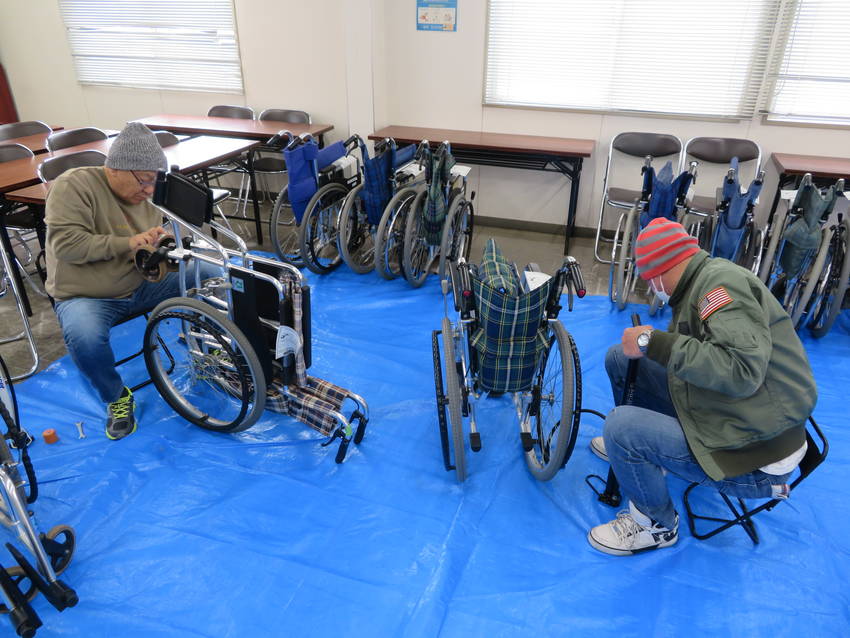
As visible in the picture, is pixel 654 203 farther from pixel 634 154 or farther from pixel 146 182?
pixel 146 182

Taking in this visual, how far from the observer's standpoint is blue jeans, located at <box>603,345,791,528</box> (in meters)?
1.62

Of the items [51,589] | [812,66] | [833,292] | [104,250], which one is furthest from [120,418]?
[812,66]

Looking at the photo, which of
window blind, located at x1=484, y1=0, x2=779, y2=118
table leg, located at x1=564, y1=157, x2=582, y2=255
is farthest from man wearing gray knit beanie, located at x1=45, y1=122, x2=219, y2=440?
window blind, located at x1=484, y1=0, x2=779, y2=118

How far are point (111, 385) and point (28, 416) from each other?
471mm

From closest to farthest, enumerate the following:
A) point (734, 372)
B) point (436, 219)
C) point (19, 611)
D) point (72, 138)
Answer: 1. point (734, 372)
2. point (19, 611)
3. point (436, 219)
4. point (72, 138)

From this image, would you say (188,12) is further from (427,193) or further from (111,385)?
(111,385)

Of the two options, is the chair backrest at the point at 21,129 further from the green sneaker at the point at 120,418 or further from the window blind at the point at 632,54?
the window blind at the point at 632,54

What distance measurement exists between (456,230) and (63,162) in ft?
7.63

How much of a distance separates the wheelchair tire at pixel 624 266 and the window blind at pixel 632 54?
147 centimetres

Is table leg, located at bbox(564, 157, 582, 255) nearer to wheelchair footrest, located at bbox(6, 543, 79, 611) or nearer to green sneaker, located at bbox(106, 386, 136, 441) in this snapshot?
green sneaker, located at bbox(106, 386, 136, 441)

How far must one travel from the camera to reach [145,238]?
7.25 feet

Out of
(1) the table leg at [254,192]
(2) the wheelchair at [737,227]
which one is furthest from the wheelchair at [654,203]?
(1) the table leg at [254,192]

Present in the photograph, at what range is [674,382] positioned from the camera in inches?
64.6

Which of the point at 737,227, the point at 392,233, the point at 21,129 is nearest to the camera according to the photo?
the point at 737,227
